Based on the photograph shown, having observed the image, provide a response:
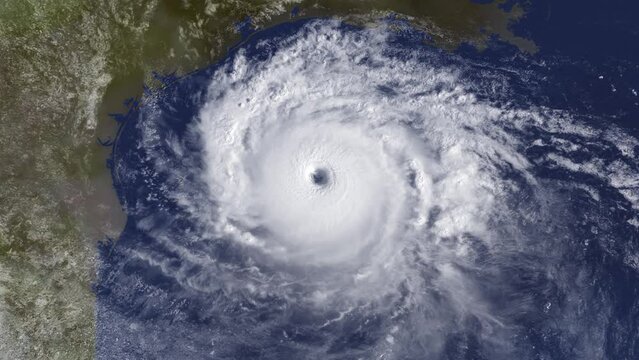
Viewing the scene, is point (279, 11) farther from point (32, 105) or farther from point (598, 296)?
point (598, 296)

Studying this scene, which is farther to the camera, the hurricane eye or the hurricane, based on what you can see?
the hurricane eye

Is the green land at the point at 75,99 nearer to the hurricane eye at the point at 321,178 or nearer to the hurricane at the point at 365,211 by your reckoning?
the hurricane at the point at 365,211

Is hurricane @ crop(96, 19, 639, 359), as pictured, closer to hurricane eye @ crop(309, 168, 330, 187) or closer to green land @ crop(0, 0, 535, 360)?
hurricane eye @ crop(309, 168, 330, 187)

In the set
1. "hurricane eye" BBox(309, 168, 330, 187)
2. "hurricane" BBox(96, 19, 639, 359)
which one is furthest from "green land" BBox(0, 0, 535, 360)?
"hurricane eye" BBox(309, 168, 330, 187)

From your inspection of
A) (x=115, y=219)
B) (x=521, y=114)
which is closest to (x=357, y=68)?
(x=521, y=114)

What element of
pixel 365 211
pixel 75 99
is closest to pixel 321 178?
pixel 365 211

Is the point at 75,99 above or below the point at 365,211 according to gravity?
above

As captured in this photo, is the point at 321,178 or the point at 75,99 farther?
the point at 75,99

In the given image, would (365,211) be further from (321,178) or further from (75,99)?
(75,99)
